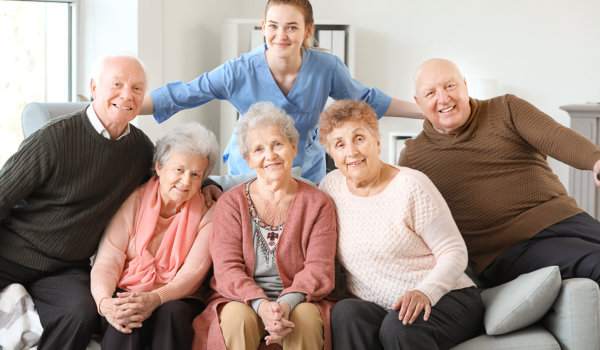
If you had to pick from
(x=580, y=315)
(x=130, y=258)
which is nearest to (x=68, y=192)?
(x=130, y=258)

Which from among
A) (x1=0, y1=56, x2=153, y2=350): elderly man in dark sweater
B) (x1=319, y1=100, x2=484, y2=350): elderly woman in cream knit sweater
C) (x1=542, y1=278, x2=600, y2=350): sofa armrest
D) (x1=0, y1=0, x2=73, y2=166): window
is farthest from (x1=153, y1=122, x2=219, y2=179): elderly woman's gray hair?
(x1=0, y1=0, x2=73, y2=166): window

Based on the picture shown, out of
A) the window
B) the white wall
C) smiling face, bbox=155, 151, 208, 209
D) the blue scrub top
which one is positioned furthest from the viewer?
the white wall

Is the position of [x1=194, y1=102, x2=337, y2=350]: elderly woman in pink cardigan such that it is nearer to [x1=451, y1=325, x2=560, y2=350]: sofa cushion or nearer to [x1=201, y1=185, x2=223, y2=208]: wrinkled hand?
[x1=201, y1=185, x2=223, y2=208]: wrinkled hand

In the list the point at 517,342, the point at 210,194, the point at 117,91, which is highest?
the point at 117,91

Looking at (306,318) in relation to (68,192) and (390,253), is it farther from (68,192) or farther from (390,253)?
(68,192)

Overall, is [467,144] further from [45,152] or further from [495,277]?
[45,152]

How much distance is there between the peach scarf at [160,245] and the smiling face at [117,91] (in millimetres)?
276

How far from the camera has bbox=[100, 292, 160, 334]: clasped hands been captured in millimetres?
1855

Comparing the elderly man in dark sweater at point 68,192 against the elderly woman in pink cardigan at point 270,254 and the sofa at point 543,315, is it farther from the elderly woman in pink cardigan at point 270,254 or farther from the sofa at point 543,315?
the elderly woman in pink cardigan at point 270,254

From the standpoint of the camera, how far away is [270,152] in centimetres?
207

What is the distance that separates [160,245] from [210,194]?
28 cm

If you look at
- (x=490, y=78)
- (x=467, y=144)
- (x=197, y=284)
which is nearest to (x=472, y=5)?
(x=490, y=78)

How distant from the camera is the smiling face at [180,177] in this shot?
211 centimetres

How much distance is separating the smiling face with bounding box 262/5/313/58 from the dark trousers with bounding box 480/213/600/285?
1142 mm
